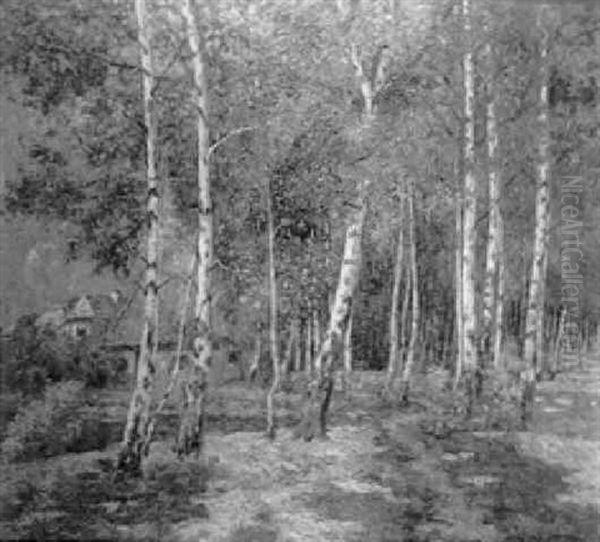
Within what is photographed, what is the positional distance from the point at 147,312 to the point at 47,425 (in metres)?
1.49

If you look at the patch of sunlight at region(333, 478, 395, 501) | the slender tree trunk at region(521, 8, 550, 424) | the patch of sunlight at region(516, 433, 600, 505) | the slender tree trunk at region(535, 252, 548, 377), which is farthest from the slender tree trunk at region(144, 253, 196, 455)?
the slender tree trunk at region(535, 252, 548, 377)

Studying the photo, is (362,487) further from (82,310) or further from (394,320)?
(394,320)

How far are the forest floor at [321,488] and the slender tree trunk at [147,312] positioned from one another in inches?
6.6

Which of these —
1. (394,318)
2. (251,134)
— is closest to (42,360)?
(251,134)

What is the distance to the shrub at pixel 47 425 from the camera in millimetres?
8000

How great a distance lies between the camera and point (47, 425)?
825cm

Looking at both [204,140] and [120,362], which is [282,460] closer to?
[120,362]

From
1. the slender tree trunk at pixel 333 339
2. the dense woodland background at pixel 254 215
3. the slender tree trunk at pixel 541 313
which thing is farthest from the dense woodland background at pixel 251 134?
the slender tree trunk at pixel 541 313

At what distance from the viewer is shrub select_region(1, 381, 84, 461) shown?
8.00m

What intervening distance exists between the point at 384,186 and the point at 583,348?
450 inches

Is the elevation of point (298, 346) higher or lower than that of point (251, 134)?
lower

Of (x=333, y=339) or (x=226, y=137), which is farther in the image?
(x=333, y=339)

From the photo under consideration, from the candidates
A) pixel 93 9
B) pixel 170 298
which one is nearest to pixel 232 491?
pixel 170 298

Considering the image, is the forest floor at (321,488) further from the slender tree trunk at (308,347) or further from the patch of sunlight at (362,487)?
the slender tree trunk at (308,347)
